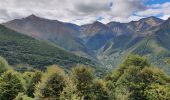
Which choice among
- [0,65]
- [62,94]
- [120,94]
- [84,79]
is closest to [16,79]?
[84,79]

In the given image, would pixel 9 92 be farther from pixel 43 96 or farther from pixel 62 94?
pixel 62 94

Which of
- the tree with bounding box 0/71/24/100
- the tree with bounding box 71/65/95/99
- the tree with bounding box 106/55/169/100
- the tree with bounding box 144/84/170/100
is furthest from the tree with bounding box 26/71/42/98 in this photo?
the tree with bounding box 144/84/170/100

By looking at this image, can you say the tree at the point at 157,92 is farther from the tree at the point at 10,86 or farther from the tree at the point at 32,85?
the tree at the point at 10,86

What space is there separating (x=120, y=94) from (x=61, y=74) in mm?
30635

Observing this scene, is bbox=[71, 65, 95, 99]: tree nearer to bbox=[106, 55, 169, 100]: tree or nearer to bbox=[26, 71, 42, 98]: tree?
bbox=[106, 55, 169, 100]: tree

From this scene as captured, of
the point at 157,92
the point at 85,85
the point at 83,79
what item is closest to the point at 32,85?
the point at 83,79

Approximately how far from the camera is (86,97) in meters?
70.8

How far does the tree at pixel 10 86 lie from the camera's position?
70.0 m

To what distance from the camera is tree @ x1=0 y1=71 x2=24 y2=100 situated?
70000 millimetres

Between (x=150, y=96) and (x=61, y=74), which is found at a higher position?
(x=61, y=74)

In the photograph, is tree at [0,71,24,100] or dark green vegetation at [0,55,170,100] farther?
tree at [0,71,24,100]

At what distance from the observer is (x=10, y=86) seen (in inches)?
2859

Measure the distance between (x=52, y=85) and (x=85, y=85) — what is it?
1144 cm

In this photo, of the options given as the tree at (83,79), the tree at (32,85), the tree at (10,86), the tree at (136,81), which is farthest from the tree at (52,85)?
the tree at (136,81)
